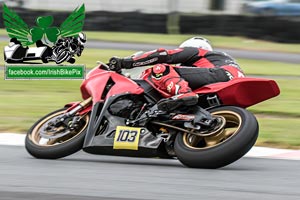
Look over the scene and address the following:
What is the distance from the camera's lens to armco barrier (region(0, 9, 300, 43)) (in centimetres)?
2241

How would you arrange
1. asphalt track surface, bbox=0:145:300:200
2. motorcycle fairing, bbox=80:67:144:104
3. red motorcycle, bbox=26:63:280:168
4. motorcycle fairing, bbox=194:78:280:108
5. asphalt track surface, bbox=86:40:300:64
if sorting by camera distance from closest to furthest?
1. asphalt track surface, bbox=0:145:300:200
2. red motorcycle, bbox=26:63:280:168
3. motorcycle fairing, bbox=194:78:280:108
4. motorcycle fairing, bbox=80:67:144:104
5. asphalt track surface, bbox=86:40:300:64

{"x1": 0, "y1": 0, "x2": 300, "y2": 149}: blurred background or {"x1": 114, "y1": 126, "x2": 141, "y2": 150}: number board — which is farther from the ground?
{"x1": 114, "y1": 126, "x2": 141, "y2": 150}: number board

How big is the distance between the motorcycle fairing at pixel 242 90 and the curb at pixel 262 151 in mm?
880

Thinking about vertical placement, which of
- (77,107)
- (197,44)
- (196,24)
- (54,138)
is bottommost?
(196,24)

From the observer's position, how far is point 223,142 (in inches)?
244

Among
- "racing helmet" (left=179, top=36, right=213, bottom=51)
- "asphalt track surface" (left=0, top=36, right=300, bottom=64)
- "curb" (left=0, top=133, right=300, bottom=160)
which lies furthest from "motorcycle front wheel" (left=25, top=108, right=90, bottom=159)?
"asphalt track surface" (left=0, top=36, right=300, bottom=64)

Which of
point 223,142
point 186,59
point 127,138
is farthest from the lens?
point 186,59

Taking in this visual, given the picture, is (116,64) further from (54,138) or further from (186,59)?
(54,138)

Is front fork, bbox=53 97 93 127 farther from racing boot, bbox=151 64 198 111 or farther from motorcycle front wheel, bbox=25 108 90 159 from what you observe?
racing boot, bbox=151 64 198 111

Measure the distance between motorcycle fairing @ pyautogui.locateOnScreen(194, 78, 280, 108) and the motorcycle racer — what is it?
146mm

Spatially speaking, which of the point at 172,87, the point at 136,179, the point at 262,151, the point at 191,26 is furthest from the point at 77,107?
the point at 191,26

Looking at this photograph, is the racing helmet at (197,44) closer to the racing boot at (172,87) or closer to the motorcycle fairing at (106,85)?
the racing boot at (172,87)

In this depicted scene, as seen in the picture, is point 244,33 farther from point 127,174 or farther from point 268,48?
point 127,174

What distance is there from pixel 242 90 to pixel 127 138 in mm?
1085
